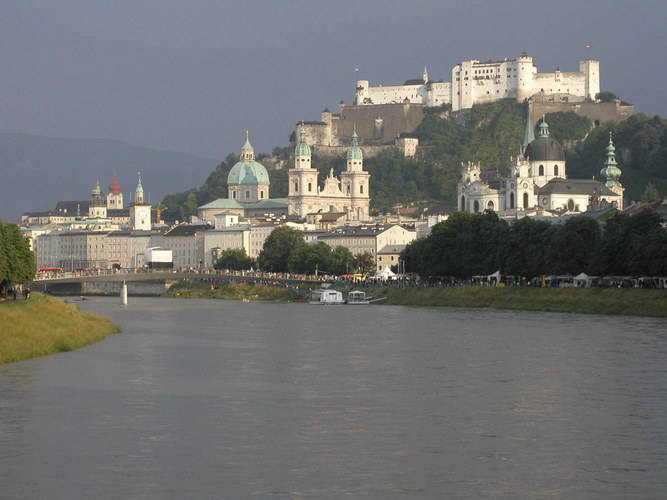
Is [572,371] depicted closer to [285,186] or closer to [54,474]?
[54,474]

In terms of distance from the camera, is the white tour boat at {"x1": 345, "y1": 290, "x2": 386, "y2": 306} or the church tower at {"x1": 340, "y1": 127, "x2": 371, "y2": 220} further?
the church tower at {"x1": 340, "y1": 127, "x2": 371, "y2": 220}

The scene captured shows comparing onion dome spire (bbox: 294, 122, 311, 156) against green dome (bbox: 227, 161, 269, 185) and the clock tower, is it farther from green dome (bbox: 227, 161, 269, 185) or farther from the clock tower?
the clock tower

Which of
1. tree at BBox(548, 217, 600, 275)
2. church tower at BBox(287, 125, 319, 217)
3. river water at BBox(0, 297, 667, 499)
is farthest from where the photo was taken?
church tower at BBox(287, 125, 319, 217)

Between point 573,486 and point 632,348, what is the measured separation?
19628 millimetres

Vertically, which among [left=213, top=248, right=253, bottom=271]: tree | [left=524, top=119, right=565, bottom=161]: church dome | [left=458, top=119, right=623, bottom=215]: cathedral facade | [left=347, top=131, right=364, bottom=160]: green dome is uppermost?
[left=347, top=131, right=364, bottom=160]: green dome

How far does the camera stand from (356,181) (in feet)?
511

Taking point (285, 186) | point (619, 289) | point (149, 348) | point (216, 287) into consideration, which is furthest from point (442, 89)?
point (149, 348)

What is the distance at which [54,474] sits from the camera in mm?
21156

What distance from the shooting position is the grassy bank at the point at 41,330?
37497 millimetres

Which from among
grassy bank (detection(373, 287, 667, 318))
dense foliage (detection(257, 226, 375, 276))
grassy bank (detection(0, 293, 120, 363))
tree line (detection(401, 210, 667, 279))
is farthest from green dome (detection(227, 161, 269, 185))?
grassy bank (detection(0, 293, 120, 363))

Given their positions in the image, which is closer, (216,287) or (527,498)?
(527,498)

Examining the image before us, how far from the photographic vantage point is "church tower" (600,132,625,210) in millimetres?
127312

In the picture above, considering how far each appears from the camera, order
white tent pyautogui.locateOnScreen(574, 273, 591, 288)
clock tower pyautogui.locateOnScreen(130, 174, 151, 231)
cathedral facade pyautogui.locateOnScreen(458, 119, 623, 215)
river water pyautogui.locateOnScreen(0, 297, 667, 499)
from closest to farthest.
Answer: river water pyautogui.locateOnScreen(0, 297, 667, 499) → white tent pyautogui.locateOnScreen(574, 273, 591, 288) → cathedral facade pyautogui.locateOnScreen(458, 119, 623, 215) → clock tower pyautogui.locateOnScreen(130, 174, 151, 231)

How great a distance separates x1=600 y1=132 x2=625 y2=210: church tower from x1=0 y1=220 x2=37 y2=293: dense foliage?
257 feet
